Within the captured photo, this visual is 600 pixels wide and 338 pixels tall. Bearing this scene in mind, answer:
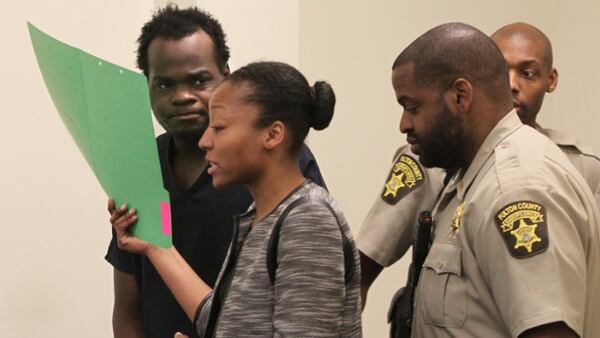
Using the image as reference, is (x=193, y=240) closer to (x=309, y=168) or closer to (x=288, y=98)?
(x=309, y=168)

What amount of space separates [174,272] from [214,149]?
0.68 ft

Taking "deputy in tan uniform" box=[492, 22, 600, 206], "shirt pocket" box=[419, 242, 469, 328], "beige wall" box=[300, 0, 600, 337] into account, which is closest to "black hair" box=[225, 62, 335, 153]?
"shirt pocket" box=[419, 242, 469, 328]

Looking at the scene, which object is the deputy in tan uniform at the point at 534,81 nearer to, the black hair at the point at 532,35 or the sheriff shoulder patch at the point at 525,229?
the black hair at the point at 532,35

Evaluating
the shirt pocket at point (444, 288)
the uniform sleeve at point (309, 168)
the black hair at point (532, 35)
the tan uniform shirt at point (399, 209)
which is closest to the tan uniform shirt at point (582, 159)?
the black hair at point (532, 35)

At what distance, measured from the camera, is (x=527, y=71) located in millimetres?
1932

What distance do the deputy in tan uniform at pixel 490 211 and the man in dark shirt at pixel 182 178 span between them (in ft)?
0.77

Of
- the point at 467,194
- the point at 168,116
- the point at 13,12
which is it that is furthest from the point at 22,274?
the point at 467,194

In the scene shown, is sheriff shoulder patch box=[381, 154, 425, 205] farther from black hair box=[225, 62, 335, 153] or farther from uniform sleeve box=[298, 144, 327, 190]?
black hair box=[225, 62, 335, 153]

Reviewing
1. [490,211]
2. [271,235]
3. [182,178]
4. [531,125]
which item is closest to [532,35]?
[531,125]

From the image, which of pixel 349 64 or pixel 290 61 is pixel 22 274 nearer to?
pixel 290 61

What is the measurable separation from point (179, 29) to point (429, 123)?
18.9 inches

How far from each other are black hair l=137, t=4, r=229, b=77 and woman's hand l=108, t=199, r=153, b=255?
316mm

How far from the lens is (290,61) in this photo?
2.45 m

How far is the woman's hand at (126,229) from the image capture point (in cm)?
130
